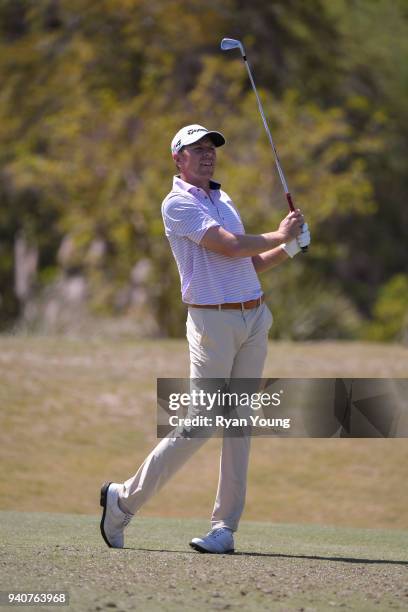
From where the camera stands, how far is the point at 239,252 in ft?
18.6

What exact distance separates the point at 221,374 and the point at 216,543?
0.82 m

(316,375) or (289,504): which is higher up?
(316,375)

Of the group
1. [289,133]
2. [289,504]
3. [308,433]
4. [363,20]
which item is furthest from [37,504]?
[363,20]

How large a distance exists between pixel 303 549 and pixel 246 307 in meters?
1.40

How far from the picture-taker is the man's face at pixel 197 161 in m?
5.89

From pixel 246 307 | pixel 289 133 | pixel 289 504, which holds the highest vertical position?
pixel 289 133

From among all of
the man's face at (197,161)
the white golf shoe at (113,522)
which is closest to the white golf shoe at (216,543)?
the white golf shoe at (113,522)

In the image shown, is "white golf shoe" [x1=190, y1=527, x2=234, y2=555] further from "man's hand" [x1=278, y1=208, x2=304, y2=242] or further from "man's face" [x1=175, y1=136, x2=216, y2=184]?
"man's face" [x1=175, y1=136, x2=216, y2=184]

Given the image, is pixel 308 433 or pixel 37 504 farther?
pixel 308 433

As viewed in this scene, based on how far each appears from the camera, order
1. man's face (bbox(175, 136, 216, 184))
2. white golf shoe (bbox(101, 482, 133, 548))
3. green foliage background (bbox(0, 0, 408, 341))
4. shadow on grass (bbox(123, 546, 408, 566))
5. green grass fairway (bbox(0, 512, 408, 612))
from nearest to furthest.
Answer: green grass fairway (bbox(0, 512, 408, 612)) < shadow on grass (bbox(123, 546, 408, 566)) < white golf shoe (bbox(101, 482, 133, 548)) < man's face (bbox(175, 136, 216, 184)) < green foliage background (bbox(0, 0, 408, 341))

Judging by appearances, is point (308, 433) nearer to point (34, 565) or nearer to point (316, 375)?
point (316, 375)

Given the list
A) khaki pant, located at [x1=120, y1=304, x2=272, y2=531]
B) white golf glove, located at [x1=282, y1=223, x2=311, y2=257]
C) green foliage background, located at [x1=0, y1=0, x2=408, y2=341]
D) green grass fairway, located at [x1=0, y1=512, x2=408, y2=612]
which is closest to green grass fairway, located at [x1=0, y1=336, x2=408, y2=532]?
green grass fairway, located at [x1=0, y1=512, x2=408, y2=612]

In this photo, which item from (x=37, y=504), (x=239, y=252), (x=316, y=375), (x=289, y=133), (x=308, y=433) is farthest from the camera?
(x=289, y=133)

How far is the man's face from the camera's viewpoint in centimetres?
589
